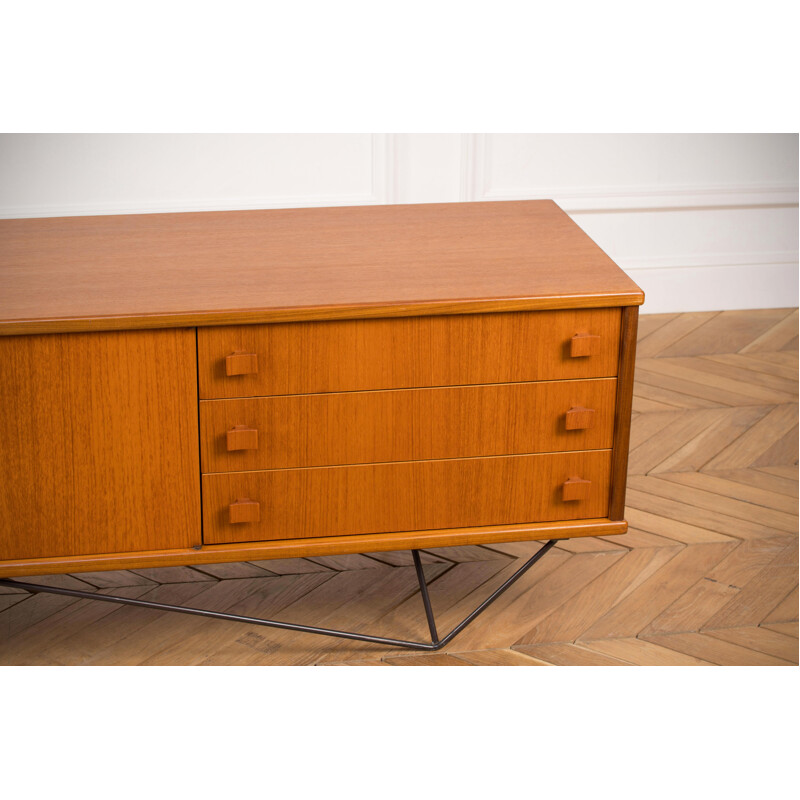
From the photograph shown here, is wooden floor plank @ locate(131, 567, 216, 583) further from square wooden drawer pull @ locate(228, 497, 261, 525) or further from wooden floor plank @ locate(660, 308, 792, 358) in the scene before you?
wooden floor plank @ locate(660, 308, 792, 358)

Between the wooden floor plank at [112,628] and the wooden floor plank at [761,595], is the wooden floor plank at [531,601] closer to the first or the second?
the wooden floor plank at [761,595]

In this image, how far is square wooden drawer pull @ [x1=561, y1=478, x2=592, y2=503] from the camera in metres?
1.99

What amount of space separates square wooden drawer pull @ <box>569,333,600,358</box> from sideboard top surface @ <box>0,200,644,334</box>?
0.06m

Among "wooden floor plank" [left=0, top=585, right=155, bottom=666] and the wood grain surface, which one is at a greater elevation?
the wood grain surface

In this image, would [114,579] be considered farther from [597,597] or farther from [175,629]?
[597,597]

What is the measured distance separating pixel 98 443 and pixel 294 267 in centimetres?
48

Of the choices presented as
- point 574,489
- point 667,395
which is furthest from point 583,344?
point 667,395

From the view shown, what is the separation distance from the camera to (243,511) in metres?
1.90

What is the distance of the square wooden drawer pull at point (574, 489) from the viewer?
1986mm

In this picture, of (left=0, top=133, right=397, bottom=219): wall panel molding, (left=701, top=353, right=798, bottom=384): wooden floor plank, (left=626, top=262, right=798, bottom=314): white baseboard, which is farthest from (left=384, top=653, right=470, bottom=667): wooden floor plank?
(left=626, top=262, right=798, bottom=314): white baseboard

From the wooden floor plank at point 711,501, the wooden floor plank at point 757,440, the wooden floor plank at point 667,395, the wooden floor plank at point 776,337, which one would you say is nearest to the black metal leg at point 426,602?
the wooden floor plank at point 711,501

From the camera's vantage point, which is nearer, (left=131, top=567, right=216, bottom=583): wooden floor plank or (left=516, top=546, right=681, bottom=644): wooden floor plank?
(left=516, top=546, right=681, bottom=644): wooden floor plank

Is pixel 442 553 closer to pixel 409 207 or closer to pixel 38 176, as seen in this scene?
pixel 409 207

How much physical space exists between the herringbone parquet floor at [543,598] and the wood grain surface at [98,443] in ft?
1.35
